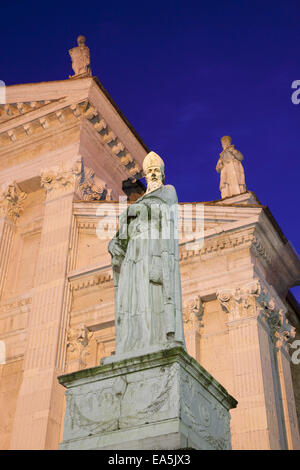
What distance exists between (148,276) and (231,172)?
9.70 metres

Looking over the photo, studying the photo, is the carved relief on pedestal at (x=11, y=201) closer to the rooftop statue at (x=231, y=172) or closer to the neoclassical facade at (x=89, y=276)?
the neoclassical facade at (x=89, y=276)

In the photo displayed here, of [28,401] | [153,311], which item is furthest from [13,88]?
[153,311]

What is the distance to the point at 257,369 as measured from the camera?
12.8 m

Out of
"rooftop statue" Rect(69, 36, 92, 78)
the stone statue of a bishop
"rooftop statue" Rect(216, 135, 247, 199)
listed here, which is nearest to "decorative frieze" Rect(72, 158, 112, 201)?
"rooftop statue" Rect(216, 135, 247, 199)

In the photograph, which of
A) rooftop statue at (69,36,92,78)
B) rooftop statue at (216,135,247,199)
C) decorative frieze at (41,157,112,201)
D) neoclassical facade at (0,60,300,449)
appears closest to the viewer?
neoclassical facade at (0,60,300,449)

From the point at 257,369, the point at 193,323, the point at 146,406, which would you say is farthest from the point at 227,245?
the point at 146,406

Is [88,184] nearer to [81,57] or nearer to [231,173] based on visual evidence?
[231,173]

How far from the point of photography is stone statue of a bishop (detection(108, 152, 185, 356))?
7.27 metres

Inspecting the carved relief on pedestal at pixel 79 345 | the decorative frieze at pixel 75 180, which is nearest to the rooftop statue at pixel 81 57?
the decorative frieze at pixel 75 180

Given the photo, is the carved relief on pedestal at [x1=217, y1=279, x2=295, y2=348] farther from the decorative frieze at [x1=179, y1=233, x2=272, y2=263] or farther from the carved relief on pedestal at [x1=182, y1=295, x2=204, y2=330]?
the decorative frieze at [x1=179, y1=233, x2=272, y2=263]

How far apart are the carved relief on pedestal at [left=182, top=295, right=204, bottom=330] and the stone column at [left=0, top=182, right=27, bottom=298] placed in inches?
261

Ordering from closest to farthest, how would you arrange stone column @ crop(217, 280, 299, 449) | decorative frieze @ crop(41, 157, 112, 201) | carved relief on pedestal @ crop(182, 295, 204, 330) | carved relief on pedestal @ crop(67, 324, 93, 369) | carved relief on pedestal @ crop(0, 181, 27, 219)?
stone column @ crop(217, 280, 299, 449) < carved relief on pedestal @ crop(182, 295, 204, 330) < carved relief on pedestal @ crop(67, 324, 93, 369) < decorative frieze @ crop(41, 157, 112, 201) < carved relief on pedestal @ crop(0, 181, 27, 219)

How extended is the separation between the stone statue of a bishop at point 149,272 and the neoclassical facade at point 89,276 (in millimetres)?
5860

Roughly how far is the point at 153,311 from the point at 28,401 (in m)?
8.51
